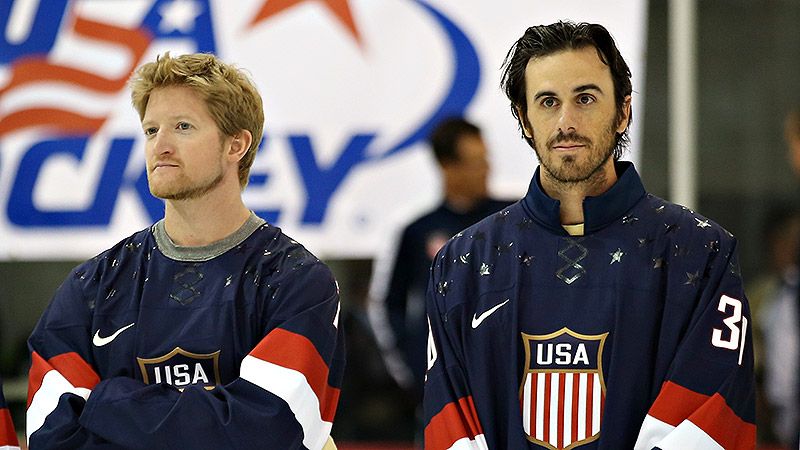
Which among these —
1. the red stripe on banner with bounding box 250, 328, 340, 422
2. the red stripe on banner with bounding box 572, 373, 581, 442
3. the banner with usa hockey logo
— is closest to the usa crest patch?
the red stripe on banner with bounding box 250, 328, 340, 422

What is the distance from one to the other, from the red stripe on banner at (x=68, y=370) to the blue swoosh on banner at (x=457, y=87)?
296 cm

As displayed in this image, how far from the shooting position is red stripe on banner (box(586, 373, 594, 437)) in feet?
9.57

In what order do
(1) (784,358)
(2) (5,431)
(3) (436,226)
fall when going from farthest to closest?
1. (1) (784,358)
2. (3) (436,226)
3. (2) (5,431)

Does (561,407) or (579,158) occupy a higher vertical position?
(579,158)

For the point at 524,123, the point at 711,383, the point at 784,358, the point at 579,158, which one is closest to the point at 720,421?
the point at 711,383

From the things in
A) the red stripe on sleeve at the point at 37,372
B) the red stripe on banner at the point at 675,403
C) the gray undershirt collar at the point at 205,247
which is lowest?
the red stripe on banner at the point at 675,403

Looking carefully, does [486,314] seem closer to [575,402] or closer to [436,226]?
[575,402]

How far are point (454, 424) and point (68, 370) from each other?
944 millimetres

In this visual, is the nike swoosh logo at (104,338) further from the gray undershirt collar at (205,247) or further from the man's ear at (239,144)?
the man's ear at (239,144)

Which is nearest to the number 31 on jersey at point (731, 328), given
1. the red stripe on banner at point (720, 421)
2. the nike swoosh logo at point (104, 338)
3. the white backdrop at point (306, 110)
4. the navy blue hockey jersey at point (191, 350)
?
the red stripe on banner at point (720, 421)

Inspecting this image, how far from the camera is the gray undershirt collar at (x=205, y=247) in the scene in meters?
3.22

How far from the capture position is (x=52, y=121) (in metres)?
6.09

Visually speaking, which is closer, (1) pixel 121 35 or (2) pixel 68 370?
(2) pixel 68 370

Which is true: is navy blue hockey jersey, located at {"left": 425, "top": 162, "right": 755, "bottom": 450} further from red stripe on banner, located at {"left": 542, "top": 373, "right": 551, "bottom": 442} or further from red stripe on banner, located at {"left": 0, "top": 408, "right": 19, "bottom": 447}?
red stripe on banner, located at {"left": 0, "top": 408, "right": 19, "bottom": 447}
